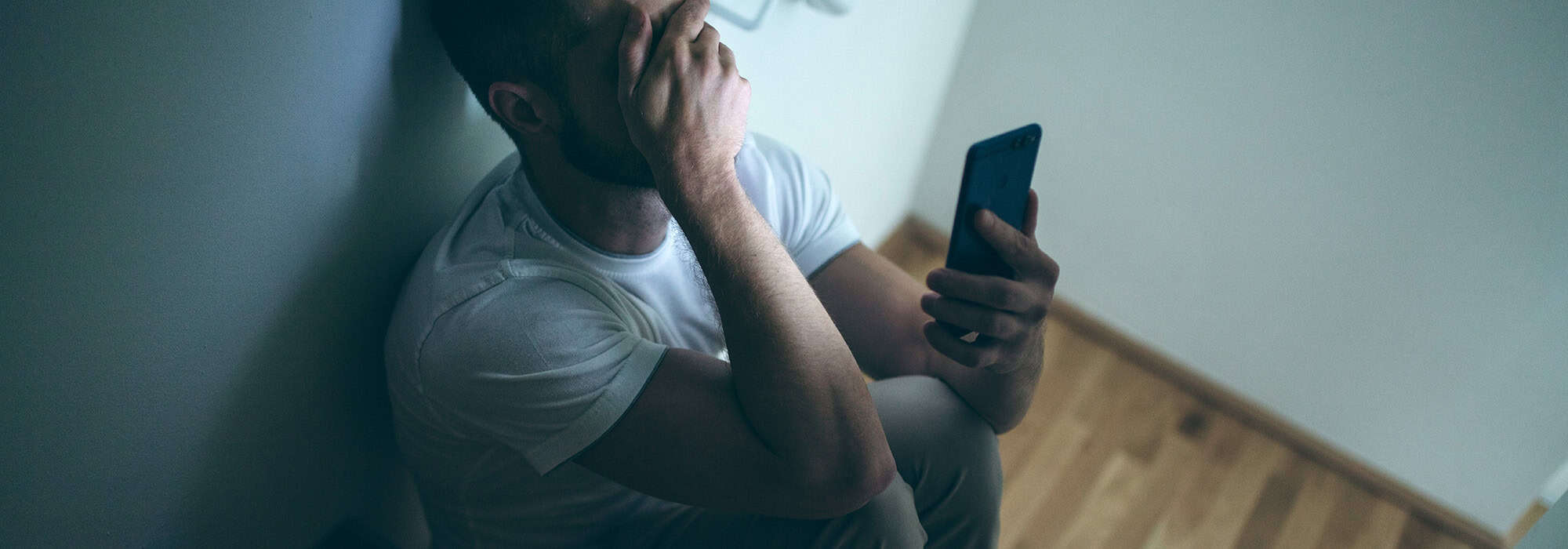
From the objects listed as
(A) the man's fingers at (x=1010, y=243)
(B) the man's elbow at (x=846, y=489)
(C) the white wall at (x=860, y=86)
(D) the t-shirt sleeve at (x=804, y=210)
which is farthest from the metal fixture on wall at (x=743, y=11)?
(B) the man's elbow at (x=846, y=489)

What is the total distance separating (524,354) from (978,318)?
0.44 m

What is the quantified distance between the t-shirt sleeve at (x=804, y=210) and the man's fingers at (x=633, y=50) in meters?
0.29

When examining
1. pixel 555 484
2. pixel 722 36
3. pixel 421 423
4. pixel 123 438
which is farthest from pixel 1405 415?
pixel 123 438

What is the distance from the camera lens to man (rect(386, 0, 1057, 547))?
73 centimetres

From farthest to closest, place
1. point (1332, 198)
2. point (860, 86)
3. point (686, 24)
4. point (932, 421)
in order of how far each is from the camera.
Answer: point (1332, 198) < point (860, 86) < point (932, 421) < point (686, 24)

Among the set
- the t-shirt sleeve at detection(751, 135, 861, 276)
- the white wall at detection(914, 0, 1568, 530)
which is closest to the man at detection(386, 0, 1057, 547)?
the t-shirt sleeve at detection(751, 135, 861, 276)

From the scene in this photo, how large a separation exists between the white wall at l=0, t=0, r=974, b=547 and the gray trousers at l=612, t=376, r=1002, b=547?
0.35 metres

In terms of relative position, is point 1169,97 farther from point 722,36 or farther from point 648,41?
point 648,41

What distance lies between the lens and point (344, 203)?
742mm

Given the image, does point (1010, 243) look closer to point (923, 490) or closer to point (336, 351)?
point (923, 490)

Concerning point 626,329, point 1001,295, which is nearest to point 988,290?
point 1001,295

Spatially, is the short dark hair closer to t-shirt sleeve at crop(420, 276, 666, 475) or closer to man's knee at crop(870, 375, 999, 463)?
t-shirt sleeve at crop(420, 276, 666, 475)

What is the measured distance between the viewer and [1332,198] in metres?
1.63

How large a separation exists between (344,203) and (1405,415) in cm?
193
